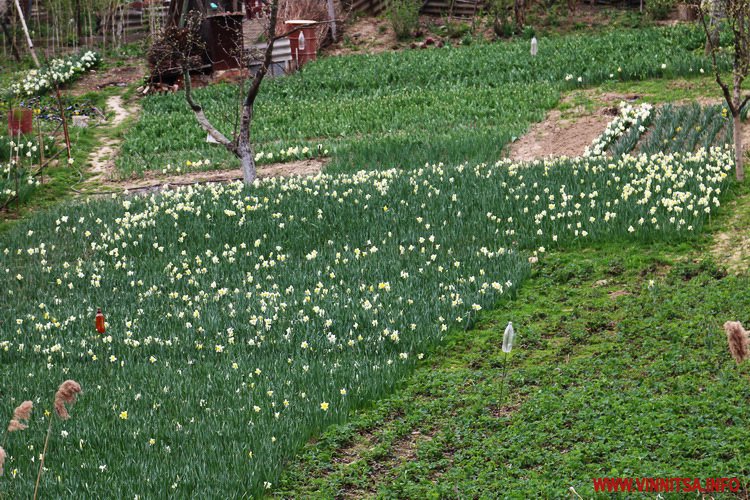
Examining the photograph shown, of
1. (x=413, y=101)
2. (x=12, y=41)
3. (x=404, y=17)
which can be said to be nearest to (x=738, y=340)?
(x=413, y=101)

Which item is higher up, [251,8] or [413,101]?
[251,8]

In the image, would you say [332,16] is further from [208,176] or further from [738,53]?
[738,53]

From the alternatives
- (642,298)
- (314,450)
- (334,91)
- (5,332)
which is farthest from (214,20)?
(314,450)

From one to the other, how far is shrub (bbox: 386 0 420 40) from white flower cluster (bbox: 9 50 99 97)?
28.3 feet

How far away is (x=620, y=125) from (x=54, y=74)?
1549 cm

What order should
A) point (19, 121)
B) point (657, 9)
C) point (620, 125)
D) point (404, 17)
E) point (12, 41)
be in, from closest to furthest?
point (620, 125)
point (19, 121)
point (657, 9)
point (404, 17)
point (12, 41)

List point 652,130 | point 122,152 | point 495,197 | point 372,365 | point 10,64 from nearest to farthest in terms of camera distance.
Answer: point 372,365 < point 495,197 < point 652,130 < point 122,152 < point 10,64

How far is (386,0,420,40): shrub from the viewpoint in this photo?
2777 cm

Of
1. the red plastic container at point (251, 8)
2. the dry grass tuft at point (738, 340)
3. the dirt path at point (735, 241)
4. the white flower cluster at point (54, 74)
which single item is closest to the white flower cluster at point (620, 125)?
the dirt path at point (735, 241)

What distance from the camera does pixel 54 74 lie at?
24766 millimetres

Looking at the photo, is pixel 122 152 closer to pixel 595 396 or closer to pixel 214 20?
pixel 214 20

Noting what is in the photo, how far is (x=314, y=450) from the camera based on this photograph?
6.62m

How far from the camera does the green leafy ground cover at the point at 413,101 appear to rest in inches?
652

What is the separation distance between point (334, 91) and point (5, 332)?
14.4 metres
